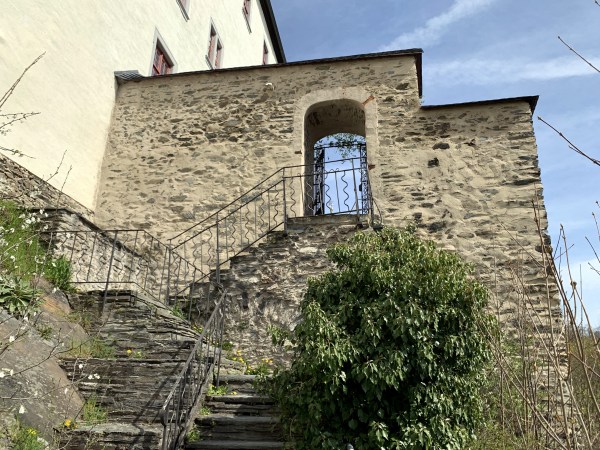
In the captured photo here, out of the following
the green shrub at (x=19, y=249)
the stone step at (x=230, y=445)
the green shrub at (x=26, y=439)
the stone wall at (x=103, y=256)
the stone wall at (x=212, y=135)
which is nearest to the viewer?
the green shrub at (x=26, y=439)

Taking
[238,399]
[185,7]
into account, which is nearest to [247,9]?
[185,7]

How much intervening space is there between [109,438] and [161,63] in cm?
969

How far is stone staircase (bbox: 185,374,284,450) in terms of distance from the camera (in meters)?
4.66

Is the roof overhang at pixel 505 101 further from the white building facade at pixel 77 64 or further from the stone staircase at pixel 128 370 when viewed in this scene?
the white building facade at pixel 77 64

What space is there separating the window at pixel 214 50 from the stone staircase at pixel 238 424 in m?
11.1

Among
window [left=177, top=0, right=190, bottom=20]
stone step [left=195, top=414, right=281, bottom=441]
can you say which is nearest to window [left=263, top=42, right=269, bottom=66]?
window [left=177, top=0, right=190, bottom=20]

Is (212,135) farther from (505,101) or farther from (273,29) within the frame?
(273,29)

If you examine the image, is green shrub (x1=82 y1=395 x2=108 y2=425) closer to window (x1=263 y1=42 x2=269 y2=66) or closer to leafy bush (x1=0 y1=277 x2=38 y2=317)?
leafy bush (x1=0 y1=277 x2=38 y2=317)

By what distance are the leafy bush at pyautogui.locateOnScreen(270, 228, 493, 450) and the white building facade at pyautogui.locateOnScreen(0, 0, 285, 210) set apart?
13.3 ft

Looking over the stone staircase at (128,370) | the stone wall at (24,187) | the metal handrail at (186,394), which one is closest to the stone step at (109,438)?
the stone staircase at (128,370)

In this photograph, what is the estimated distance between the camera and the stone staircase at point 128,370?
4309 millimetres

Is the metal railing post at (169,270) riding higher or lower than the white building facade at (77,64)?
lower

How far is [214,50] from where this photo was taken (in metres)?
14.7

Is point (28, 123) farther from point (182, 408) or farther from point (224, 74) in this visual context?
point (182, 408)
